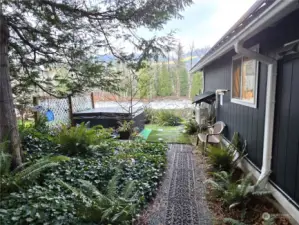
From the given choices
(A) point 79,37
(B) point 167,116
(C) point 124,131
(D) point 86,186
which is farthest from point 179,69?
(D) point 86,186

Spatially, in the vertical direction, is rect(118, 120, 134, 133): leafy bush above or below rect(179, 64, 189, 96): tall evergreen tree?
below

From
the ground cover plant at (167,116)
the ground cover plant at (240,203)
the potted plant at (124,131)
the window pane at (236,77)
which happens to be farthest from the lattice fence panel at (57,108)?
the ground cover plant at (240,203)

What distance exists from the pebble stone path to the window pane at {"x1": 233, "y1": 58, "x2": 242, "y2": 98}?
5.74 feet

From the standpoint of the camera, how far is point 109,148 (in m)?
4.89

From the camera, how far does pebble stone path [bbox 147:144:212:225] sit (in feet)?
→ 8.54

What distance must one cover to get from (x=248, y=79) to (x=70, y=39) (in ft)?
10.6

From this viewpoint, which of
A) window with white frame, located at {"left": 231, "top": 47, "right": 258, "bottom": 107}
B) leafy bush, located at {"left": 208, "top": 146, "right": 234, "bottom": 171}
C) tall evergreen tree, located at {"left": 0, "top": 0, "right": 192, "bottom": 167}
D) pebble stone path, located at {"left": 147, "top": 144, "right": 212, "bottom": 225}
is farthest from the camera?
leafy bush, located at {"left": 208, "top": 146, "right": 234, "bottom": 171}

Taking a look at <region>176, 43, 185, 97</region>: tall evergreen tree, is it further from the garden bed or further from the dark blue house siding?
the garden bed

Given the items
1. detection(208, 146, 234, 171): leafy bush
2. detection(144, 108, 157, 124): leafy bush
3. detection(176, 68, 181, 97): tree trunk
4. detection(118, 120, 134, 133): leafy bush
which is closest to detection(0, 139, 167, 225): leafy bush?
detection(208, 146, 234, 171): leafy bush

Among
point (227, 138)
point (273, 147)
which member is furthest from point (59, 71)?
point (227, 138)

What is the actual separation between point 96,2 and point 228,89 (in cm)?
362

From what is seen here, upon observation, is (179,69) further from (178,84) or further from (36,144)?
(36,144)

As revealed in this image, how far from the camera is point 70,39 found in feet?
12.0

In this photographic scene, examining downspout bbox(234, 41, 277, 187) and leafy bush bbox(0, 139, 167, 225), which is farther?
downspout bbox(234, 41, 277, 187)
